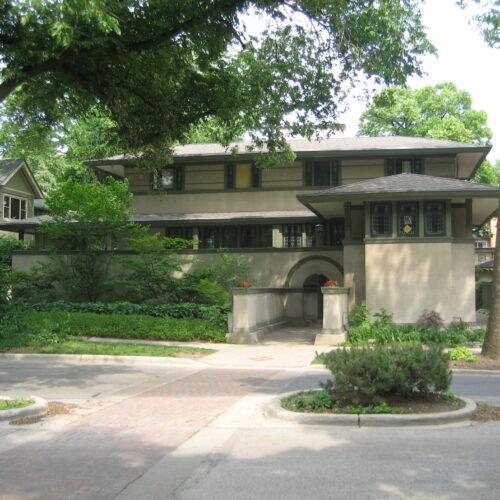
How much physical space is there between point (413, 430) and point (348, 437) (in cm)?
87

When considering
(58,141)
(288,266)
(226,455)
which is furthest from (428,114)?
(226,455)

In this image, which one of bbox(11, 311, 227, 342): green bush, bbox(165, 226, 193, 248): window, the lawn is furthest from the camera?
bbox(165, 226, 193, 248): window

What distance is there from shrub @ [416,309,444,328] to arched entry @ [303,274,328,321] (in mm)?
7065

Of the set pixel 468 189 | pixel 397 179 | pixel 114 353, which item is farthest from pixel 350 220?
pixel 114 353

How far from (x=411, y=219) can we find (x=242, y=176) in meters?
9.53

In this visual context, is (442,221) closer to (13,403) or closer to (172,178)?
(172,178)

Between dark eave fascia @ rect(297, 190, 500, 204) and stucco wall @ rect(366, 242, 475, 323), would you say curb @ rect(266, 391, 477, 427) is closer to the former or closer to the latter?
stucco wall @ rect(366, 242, 475, 323)

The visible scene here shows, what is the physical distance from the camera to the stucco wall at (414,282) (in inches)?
746

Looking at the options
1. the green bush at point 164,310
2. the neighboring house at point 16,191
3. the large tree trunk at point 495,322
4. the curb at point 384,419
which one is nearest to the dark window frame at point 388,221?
the green bush at point 164,310

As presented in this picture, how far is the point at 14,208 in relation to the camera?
133 feet

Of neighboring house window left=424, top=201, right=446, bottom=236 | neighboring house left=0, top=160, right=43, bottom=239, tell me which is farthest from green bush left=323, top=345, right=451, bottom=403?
neighboring house left=0, top=160, right=43, bottom=239

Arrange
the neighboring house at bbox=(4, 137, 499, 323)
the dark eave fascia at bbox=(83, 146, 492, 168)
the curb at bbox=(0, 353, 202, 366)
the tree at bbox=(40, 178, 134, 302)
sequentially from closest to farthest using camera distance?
the curb at bbox=(0, 353, 202, 366), the neighboring house at bbox=(4, 137, 499, 323), the tree at bbox=(40, 178, 134, 302), the dark eave fascia at bbox=(83, 146, 492, 168)

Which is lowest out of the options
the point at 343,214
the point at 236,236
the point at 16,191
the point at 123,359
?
the point at 123,359

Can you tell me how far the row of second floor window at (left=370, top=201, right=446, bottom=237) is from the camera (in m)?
19.2
